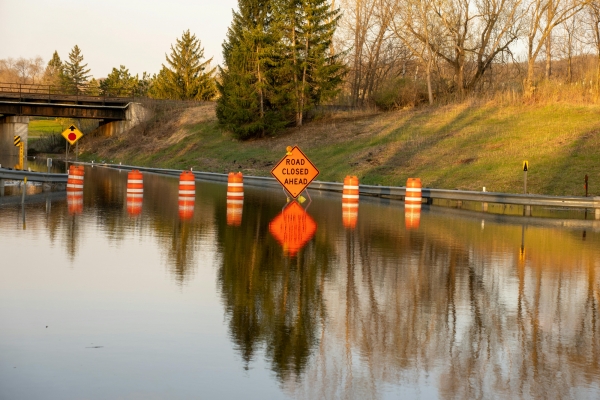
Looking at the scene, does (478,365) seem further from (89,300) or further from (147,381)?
(89,300)

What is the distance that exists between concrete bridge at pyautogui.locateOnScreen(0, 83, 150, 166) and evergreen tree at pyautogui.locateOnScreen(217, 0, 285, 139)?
17.8m

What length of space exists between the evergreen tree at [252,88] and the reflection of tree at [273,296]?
44.5 meters

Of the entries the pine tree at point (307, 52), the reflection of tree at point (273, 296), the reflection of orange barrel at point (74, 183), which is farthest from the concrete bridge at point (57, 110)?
the reflection of tree at point (273, 296)

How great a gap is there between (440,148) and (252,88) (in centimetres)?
2223

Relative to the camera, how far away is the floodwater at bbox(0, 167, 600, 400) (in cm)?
691

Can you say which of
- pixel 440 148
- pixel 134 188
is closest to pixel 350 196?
pixel 134 188

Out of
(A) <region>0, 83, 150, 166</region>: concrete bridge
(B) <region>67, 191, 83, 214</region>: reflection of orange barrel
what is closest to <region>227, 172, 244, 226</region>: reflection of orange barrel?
(B) <region>67, 191, 83, 214</region>: reflection of orange barrel

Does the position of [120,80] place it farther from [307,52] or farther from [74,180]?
[74,180]

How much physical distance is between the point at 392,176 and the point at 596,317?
30524 millimetres

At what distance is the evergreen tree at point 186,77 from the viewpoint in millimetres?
94938

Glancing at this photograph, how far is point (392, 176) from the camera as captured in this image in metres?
40.3

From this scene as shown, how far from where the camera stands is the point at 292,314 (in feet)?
31.1

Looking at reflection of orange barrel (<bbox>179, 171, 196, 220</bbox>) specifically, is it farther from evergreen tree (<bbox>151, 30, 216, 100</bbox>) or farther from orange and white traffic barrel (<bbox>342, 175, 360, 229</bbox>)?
evergreen tree (<bbox>151, 30, 216, 100</bbox>)

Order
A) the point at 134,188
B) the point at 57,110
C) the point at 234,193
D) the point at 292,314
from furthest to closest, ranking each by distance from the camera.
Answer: the point at 57,110 < the point at 134,188 < the point at 234,193 < the point at 292,314
